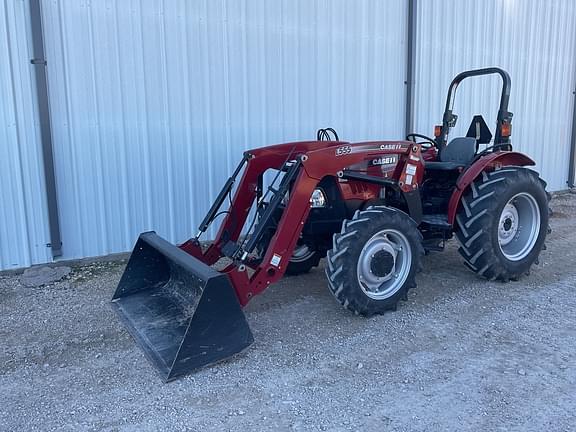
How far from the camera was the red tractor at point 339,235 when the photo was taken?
342cm

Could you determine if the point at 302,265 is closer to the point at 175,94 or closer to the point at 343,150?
the point at 343,150

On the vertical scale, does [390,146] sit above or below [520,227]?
above

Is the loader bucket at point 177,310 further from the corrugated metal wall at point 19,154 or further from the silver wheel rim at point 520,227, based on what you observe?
the silver wheel rim at point 520,227

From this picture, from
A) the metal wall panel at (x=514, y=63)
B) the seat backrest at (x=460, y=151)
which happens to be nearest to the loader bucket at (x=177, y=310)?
the seat backrest at (x=460, y=151)

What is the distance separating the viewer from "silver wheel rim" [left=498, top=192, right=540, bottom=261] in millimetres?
5152

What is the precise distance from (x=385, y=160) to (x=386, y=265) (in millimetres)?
953

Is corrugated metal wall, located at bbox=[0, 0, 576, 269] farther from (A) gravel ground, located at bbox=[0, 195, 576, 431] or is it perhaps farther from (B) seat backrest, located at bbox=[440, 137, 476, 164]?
(B) seat backrest, located at bbox=[440, 137, 476, 164]

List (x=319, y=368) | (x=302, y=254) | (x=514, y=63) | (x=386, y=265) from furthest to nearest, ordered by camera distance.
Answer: (x=514, y=63) < (x=302, y=254) < (x=386, y=265) < (x=319, y=368)

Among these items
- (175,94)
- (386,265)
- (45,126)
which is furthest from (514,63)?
(45,126)

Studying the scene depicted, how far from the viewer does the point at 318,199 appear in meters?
4.30

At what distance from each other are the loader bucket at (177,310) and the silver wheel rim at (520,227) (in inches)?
120

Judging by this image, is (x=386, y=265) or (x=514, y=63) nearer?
(x=386, y=265)

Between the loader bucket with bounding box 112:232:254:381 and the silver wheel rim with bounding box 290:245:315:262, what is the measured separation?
1375 millimetres

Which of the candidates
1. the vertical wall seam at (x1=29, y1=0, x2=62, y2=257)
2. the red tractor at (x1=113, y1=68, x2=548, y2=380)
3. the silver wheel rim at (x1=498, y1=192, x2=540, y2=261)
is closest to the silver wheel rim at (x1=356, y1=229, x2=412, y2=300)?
the red tractor at (x1=113, y1=68, x2=548, y2=380)
